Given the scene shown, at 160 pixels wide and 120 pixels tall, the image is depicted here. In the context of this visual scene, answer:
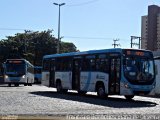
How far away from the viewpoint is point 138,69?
2350cm

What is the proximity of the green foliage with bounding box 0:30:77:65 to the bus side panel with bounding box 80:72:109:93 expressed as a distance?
51.6 metres

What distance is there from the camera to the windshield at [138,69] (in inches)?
918

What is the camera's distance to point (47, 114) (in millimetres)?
15562

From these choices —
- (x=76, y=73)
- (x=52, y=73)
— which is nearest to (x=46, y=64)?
(x=52, y=73)

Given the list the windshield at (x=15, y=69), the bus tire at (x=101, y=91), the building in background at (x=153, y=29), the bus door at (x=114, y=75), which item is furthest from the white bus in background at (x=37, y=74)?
the bus door at (x=114, y=75)

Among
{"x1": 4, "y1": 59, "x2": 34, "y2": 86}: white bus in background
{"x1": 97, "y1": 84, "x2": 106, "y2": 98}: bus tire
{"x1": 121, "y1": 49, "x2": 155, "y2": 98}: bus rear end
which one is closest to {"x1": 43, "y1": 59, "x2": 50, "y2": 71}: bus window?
{"x1": 97, "y1": 84, "x2": 106, "y2": 98}: bus tire

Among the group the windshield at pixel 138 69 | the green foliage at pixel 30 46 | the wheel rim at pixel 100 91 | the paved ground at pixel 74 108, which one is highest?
the green foliage at pixel 30 46

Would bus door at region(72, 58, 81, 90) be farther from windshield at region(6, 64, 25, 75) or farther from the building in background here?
the building in background

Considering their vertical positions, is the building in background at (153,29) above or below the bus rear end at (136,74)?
above

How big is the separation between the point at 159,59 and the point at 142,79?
789 cm

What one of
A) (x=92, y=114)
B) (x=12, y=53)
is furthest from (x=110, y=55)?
(x=12, y=53)

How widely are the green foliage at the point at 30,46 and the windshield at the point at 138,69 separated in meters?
56.2

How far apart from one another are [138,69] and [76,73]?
647 cm

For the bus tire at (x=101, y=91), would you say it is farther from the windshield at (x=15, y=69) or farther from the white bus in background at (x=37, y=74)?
the white bus in background at (x=37, y=74)
